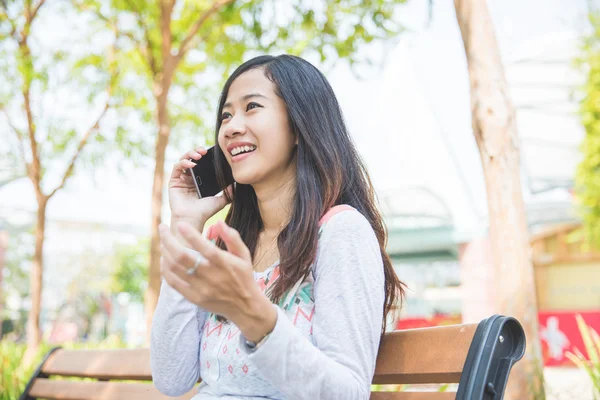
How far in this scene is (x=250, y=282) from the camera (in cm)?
114

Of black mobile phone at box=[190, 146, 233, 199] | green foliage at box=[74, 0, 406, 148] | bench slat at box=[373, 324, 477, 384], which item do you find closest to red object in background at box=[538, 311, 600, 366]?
green foliage at box=[74, 0, 406, 148]

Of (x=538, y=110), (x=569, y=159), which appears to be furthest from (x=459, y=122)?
(x=569, y=159)

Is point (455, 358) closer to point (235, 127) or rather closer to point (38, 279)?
point (235, 127)

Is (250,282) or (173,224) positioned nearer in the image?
(250,282)

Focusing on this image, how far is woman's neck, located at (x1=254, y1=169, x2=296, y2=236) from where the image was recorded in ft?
6.42

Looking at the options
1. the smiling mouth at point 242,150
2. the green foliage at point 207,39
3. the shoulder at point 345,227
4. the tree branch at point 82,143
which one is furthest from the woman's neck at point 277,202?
the tree branch at point 82,143

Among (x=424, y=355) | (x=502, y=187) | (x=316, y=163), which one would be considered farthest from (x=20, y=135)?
(x=424, y=355)

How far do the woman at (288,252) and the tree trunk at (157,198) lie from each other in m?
4.31

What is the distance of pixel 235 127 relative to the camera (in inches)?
74.3

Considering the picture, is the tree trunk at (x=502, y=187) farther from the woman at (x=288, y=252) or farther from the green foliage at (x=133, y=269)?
the green foliage at (x=133, y=269)

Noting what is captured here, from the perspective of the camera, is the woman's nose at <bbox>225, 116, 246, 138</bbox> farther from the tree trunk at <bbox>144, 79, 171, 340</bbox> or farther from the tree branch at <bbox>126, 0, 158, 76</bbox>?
the tree branch at <bbox>126, 0, 158, 76</bbox>

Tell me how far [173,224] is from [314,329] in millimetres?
637

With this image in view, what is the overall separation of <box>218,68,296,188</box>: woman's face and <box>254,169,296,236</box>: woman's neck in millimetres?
21

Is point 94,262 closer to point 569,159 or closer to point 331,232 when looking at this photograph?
point 569,159
